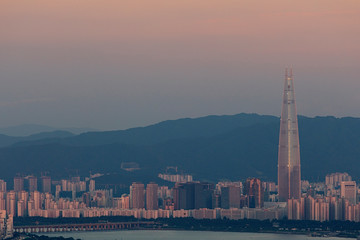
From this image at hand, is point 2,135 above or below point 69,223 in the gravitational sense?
above

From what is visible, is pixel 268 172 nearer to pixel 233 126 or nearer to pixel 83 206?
pixel 233 126

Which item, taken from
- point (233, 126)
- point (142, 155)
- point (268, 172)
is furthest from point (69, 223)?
point (233, 126)

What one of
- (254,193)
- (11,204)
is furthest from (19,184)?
(254,193)

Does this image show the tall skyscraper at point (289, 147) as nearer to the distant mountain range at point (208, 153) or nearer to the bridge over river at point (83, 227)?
the bridge over river at point (83, 227)

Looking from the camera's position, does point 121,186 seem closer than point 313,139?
Yes

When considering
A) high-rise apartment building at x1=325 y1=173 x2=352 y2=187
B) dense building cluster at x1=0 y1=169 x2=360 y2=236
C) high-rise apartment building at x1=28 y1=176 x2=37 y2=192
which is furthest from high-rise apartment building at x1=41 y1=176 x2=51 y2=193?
high-rise apartment building at x1=325 y1=173 x2=352 y2=187

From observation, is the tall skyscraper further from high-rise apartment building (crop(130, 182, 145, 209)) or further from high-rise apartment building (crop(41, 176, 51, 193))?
high-rise apartment building (crop(41, 176, 51, 193))
